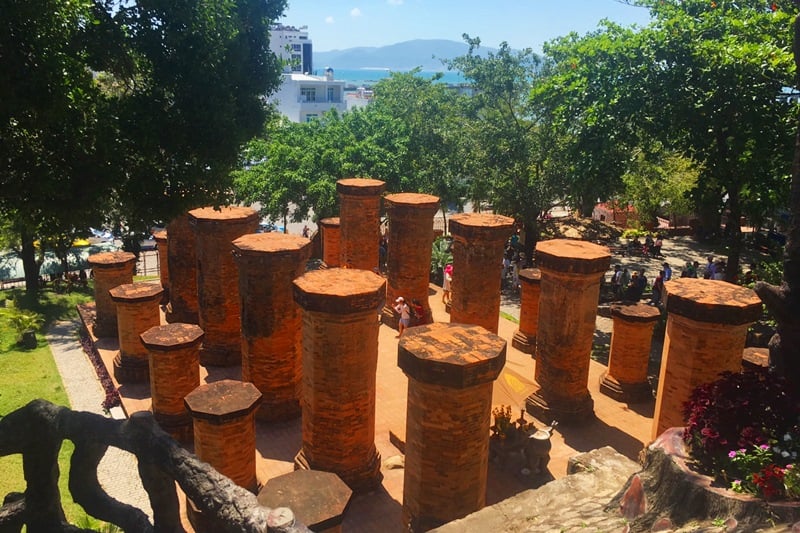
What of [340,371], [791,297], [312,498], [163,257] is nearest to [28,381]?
[163,257]

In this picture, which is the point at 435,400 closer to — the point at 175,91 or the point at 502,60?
the point at 175,91

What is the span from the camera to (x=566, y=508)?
6516mm

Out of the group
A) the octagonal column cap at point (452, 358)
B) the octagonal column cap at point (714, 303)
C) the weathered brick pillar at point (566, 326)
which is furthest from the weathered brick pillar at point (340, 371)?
the octagonal column cap at point (714, 303)

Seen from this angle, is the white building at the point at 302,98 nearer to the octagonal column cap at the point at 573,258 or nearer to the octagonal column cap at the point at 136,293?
the octagonal column cap at the point at 136,293

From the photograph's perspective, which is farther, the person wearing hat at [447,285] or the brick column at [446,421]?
the person wearing hat at [447,285]

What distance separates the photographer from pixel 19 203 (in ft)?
29.3

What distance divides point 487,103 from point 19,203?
1745 centimetres

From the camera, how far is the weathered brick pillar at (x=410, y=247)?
16.4 m

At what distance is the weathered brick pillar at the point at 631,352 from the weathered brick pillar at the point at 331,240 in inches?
409

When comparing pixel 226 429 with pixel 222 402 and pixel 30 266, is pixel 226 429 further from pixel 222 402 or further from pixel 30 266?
pixel 30 266

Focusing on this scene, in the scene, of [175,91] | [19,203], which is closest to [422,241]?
[175,91]

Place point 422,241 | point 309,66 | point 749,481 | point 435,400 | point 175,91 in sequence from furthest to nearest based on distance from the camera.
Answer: point 309,66 < point 422,241 < point 175,91 < point 435,400 < point 749,481

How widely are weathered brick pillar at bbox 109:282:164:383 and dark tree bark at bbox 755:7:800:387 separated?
12.4m

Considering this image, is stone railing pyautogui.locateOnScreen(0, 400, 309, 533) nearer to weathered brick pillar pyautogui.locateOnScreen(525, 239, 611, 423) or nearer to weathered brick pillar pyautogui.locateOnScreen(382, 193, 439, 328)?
weathered brick pillar pyautogui.locateOnScreen(525, 239, 611, 423)
